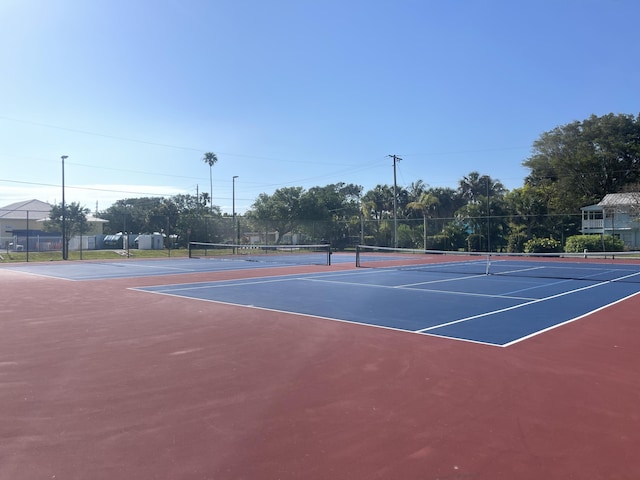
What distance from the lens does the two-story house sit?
38625 millimetres

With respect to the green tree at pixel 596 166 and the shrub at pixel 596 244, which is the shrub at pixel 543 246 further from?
the green tree at pixel 596 166

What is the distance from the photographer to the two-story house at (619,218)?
38.6m

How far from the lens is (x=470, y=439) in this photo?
416 centimetres

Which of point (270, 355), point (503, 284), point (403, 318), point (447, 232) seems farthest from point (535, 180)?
point (270, 355)

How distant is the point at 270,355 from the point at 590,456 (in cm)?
431

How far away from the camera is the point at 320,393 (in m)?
5.36

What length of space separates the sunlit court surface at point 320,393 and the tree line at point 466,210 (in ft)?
100

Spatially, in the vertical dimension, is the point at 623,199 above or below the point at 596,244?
above

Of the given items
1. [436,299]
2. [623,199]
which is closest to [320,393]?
[436,299]

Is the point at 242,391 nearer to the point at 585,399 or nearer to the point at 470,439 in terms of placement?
the point at 470,439

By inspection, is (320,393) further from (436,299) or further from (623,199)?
(623,199)

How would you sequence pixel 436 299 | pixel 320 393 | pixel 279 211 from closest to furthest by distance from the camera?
1. pixel 320 393
2. pixel 436 299
3. pixel 279 211

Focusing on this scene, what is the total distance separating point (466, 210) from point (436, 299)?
117 ft

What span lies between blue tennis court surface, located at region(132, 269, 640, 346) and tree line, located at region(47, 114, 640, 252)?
2207 cm
